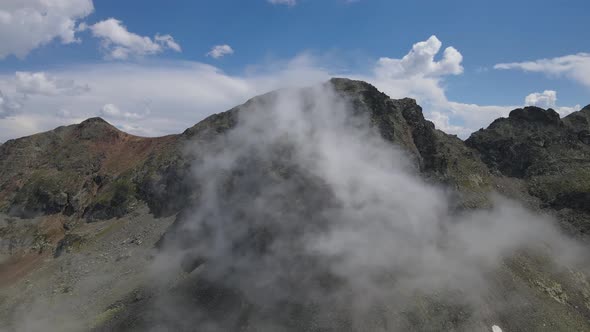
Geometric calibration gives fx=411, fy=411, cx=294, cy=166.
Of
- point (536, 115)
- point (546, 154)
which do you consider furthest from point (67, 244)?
point (536, 115)

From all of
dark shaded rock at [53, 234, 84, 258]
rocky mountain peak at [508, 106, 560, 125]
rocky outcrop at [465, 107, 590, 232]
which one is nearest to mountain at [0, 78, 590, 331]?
dark shaded rock at [53, 234, 84, 258]

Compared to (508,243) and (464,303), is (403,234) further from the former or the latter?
(508,243)

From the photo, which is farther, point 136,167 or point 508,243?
point 136,167

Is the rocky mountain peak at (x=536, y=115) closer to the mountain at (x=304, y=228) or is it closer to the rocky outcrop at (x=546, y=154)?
the rocky outcrop at (x=546, y=154)

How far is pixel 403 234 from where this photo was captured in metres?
64.4

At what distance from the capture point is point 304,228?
62.2 meters

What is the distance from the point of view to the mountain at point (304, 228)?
176ft

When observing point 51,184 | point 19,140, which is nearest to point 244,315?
point 51,184

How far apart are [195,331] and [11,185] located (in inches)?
3647

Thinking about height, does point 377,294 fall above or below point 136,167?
below

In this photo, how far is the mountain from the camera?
176ft

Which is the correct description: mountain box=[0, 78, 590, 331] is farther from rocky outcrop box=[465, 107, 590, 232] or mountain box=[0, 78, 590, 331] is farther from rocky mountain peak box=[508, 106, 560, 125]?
rocky mountain peak box=[508, 106, 560, 125]

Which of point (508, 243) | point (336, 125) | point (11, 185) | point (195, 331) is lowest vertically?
point (195, 331)

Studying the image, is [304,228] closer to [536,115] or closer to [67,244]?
[67,244]
